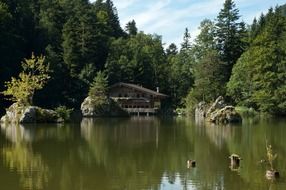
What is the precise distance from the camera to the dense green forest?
69.0m

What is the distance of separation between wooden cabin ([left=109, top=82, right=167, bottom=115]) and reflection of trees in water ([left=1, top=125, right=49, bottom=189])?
49.0 metres

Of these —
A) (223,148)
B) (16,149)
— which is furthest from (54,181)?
(223,148)

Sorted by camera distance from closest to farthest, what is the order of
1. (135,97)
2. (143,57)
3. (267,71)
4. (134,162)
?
(134,162) < (267,71) < (135,97) < (143,57)

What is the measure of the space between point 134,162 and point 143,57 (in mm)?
69332

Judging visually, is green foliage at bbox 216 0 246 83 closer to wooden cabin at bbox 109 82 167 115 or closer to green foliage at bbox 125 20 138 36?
wooden cabin at bbox 109 82 167 115

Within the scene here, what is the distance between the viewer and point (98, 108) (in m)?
71.7

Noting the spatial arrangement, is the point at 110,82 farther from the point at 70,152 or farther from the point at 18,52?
the point at 70,152

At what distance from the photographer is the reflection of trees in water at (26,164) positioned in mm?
18752

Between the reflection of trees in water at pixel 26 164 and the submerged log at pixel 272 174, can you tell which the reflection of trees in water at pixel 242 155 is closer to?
the submerged log at pixel 272 174

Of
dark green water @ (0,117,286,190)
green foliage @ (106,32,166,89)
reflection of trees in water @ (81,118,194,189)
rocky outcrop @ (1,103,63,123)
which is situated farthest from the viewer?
green foliage @ (106,32,166,89)

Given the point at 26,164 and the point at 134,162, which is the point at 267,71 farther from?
the point at 26,164

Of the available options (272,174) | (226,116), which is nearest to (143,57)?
(226,116)

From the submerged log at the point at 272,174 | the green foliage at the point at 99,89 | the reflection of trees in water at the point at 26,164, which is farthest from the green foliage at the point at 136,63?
the submerged log at the point at 272,174

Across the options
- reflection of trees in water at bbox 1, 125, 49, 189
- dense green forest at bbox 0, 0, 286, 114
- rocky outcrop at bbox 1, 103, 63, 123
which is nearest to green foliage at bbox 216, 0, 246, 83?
dense green forest at bbox 0, 0, 286, 114
